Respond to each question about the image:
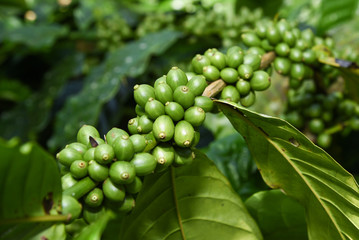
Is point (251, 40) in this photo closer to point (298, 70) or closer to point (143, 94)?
point (298, 70)

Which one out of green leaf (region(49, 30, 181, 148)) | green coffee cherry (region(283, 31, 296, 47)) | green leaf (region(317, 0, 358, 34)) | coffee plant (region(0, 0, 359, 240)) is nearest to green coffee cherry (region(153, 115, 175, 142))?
coffee plant (region(0, 0, 359, 240))

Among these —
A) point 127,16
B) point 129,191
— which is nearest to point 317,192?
point 129,191

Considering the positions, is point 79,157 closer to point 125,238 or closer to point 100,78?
point 125,238

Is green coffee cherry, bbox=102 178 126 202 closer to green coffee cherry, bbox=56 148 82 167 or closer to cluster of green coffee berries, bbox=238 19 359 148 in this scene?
green coffee cherry, bbox=56 148 82 167

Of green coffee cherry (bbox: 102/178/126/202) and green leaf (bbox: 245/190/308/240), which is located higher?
green coffee cherry (bbox: 102/178/126/202)

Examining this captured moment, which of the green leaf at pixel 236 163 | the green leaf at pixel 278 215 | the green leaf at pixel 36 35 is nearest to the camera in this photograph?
the green leaf at pixel 278 215

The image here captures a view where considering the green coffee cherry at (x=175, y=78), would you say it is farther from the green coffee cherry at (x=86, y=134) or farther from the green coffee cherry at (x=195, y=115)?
the green coffee cherry at (x=86, y=134)

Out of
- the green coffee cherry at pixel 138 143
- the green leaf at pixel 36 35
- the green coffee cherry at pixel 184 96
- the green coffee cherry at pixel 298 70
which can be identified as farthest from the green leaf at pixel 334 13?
the green leaf at pixel 36 35
